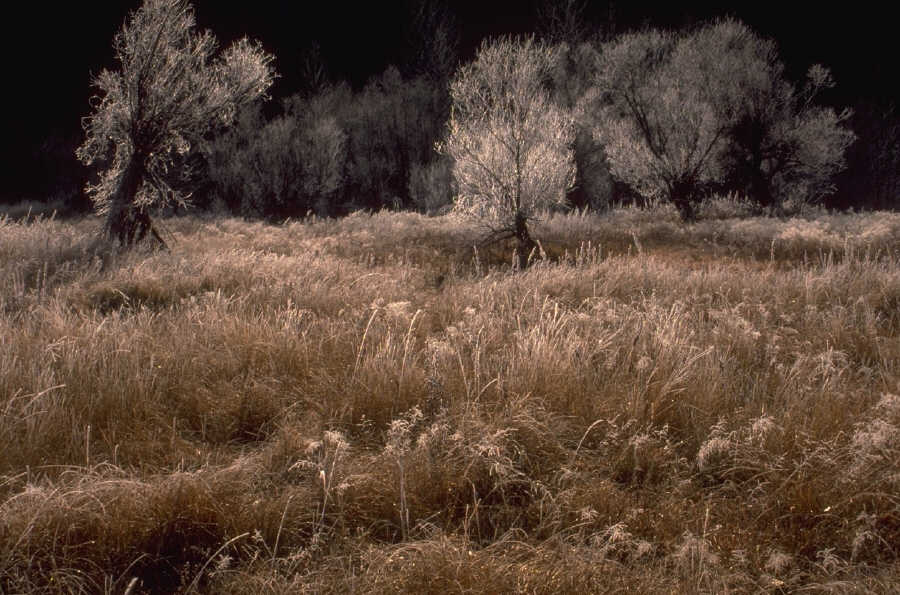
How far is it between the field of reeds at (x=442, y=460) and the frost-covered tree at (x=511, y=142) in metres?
8.44

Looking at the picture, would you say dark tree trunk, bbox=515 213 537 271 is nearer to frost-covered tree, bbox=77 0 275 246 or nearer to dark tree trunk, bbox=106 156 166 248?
frost-covered tree, bbox=77 0 275 246

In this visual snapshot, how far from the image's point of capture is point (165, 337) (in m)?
4.36

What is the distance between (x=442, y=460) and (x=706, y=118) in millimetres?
19799

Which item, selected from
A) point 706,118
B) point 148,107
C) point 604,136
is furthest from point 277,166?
point 706,118

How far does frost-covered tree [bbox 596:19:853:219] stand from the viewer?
Result: 20234mm

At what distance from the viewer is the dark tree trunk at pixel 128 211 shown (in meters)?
11.3

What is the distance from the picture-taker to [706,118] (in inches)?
779

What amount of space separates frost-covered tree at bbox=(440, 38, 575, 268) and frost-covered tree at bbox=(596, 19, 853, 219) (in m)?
7.98

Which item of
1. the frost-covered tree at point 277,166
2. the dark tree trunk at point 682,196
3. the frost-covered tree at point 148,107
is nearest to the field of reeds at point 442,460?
the frost-covered tree at point 148,107

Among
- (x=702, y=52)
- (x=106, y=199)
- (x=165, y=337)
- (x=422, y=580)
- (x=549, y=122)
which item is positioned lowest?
(x=422, y=580)

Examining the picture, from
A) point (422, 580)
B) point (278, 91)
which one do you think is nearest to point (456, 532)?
point (422, 580)

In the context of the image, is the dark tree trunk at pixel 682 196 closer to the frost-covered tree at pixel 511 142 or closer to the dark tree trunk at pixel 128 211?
the frost-covered tree at pixel 511 142

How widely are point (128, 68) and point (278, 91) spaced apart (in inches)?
964

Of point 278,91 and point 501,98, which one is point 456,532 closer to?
point 501,98
